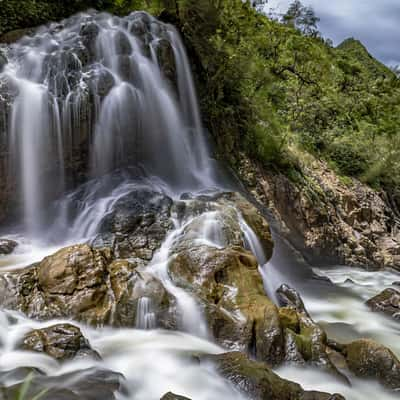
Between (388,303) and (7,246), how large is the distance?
22.9 feet

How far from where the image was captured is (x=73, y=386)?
363cm

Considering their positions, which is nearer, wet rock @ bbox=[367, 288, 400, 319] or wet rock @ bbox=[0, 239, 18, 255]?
wet rock @ bbox=[0, 239, 18, 255]

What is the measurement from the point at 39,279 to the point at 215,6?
11536 mm

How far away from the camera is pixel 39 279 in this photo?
564 cm

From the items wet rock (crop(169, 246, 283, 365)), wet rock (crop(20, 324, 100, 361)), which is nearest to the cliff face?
wet rock (crop(169, 246, 283, 365))

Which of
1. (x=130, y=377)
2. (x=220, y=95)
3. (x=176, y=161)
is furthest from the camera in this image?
(x=220, y=95)

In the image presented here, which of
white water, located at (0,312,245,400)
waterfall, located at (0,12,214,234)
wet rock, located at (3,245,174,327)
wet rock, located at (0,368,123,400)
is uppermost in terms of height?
waterfall, located at (0,12,214,234)

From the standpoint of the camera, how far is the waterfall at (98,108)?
343 inches

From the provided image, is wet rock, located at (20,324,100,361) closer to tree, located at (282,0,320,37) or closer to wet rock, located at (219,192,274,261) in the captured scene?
wet rock, located at (219,192,274,261)

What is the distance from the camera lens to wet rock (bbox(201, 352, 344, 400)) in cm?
377

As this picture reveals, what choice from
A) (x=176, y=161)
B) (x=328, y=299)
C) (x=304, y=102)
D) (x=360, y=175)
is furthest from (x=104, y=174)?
(x=360, y=175)

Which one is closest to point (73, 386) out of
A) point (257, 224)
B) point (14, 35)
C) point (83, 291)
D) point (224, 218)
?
point (83, 291)

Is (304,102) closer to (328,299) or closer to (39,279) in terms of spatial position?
(328,299)

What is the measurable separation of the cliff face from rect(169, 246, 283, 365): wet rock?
5739 millimetres
